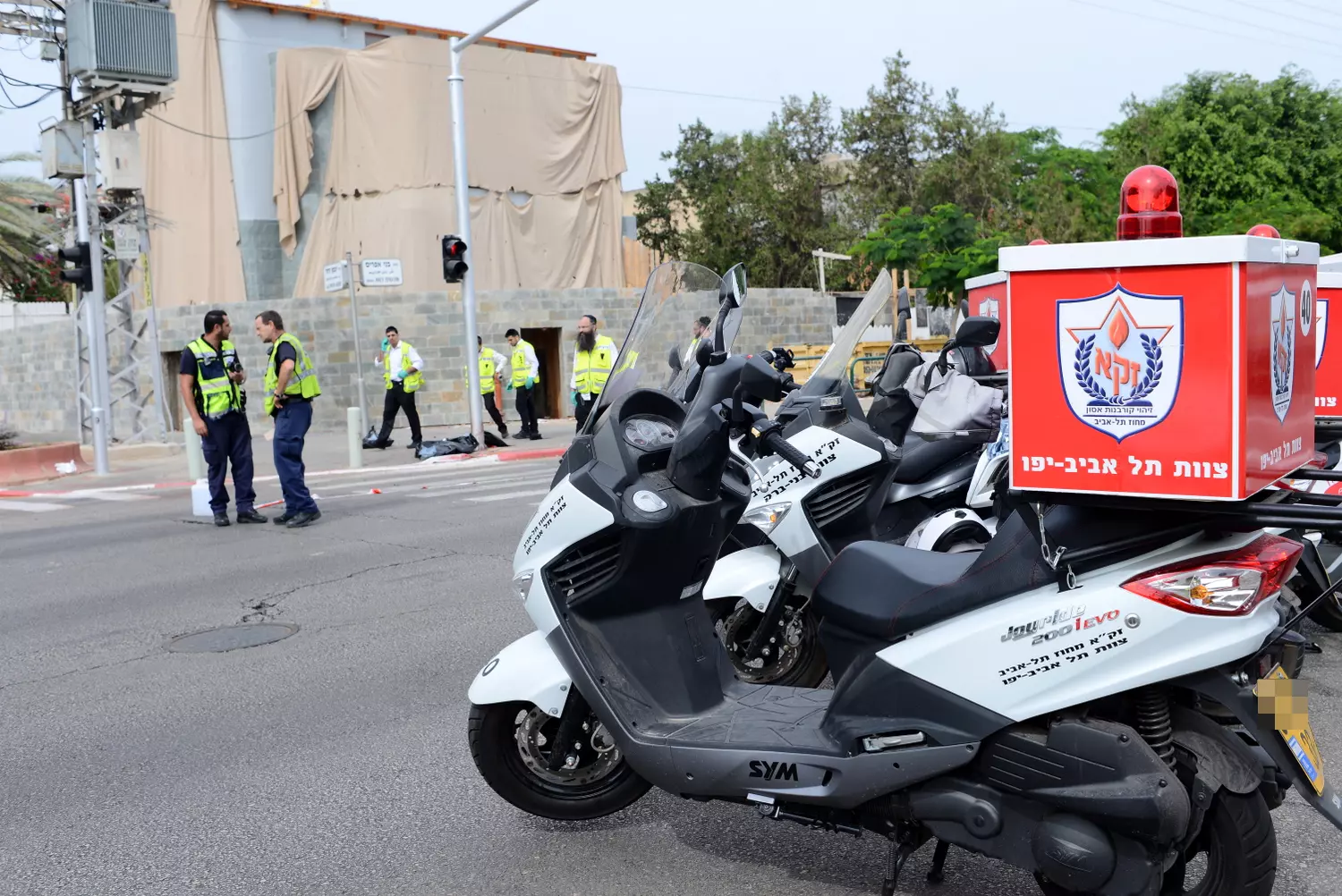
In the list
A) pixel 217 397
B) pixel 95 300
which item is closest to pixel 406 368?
pixel 95 300

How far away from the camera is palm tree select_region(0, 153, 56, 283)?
26.5 m

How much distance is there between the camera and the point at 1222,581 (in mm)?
2750

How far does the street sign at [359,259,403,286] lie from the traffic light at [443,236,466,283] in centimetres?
175

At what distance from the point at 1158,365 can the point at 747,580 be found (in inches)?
89.2

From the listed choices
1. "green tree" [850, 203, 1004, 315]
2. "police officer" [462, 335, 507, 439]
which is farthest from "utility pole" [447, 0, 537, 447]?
"green tree" [850, 203, 1004, 315]

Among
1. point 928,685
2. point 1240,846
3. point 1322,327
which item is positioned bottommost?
point 1240,846

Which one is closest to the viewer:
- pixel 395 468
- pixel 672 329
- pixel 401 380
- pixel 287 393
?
pixel 672 329

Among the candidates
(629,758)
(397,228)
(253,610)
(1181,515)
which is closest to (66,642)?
(253,610)

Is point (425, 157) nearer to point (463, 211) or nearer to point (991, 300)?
point (463, 211)

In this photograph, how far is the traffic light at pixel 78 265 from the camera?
17.0 metres

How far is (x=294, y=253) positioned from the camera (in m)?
29.4

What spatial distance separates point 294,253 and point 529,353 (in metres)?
12.4

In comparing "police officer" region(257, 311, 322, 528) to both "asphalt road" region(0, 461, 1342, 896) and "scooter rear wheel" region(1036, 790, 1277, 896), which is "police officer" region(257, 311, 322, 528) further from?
"scooter rear wheel" region(1036, 790, 1277, 896)

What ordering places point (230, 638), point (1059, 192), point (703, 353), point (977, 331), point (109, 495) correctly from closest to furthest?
1. point (703, 353)
2. point (977, 331)
3. point (230, 638)
4. point (109, 495)
5. point (1059, 192)
